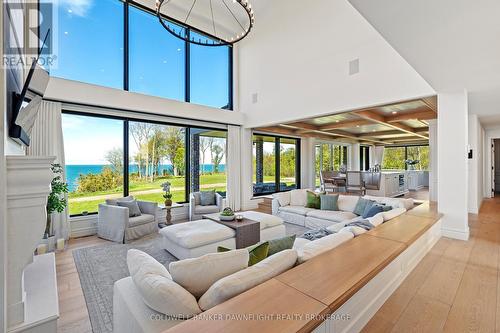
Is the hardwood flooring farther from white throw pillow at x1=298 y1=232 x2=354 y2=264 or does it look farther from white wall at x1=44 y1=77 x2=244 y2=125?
white wall at x1=44 y1=77 x2=244 y2=125

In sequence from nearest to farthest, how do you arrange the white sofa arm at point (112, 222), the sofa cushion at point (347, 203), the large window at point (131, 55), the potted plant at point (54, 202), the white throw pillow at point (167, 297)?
the white throw pillow at point (167, 297) < the potted plant at point (54, 202) < the white sofa arm at point (112, 222) < the large window at point (131, 55) < the sofa cushion at point (347, 203)

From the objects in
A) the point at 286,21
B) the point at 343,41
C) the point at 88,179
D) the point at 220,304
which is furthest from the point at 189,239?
the point at 286,21

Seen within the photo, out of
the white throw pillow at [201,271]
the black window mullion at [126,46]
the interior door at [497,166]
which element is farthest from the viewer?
the interior door at [497,166]

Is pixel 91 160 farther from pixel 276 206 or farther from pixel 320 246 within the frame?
pixel 320 246

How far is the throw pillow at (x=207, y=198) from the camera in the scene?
5590 mm

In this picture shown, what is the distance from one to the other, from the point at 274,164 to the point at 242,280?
695 cm

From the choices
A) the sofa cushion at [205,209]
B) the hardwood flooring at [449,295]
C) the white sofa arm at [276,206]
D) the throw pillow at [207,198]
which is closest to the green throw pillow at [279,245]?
the hardwood flooring at [449,295]

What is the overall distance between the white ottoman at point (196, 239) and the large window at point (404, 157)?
12.4 meters

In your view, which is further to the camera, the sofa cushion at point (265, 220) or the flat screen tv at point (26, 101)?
the sofa cushion at point (265, 220)

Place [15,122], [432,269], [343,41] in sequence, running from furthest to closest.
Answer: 1. [343,41]
2. [432,269]
3. [15,122]

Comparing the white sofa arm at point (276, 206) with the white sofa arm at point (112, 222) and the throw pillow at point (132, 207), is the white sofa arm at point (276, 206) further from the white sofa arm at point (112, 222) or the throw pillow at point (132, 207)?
the white sofa arm at point (112, 222)

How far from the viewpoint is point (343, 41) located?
4672 millimetres

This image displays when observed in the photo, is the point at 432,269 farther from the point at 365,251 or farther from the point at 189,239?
the point at 189,239

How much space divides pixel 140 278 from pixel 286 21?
6732 mm
